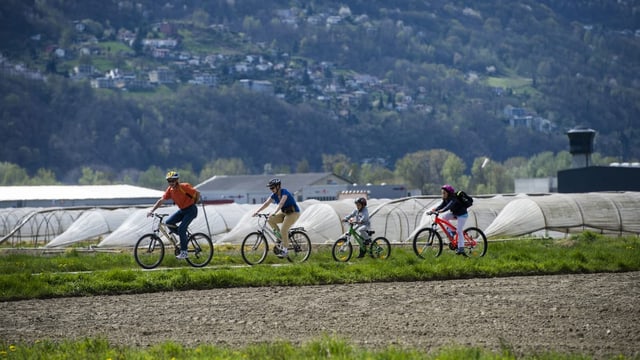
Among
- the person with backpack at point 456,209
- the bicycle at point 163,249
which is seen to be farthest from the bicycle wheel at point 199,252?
the person with backpack at point 456,209

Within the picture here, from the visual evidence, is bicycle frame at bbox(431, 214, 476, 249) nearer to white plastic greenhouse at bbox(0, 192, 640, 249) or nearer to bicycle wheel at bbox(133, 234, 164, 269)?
bicycle wheel at bbox(133, 234, 164, 269)

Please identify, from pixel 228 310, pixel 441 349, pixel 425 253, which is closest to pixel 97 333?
pixel 228 310

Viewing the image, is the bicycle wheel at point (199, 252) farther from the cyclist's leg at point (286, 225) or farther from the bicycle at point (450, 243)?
the bicycle at point (450, 243)

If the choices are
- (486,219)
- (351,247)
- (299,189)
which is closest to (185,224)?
(351,247)

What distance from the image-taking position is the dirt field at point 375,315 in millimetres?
15492

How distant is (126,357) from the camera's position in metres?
13.9

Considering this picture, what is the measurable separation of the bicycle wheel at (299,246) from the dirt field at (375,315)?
6.53 meters

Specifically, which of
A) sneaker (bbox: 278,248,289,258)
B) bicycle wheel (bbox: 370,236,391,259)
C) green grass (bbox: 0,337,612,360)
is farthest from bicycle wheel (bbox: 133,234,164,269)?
green grass (bbox: 0,337,612,360)

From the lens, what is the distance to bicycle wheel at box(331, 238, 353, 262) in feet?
101

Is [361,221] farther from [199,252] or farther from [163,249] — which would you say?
[163,249]

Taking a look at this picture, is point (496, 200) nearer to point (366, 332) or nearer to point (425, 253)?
point (425, 253)

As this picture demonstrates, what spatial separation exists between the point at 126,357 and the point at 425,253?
17158 millimetres

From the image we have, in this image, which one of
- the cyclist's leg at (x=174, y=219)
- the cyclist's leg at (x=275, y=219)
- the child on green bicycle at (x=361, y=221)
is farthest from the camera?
the child on green bicycle at (x=361, y=221)

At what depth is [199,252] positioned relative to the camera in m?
28.8
